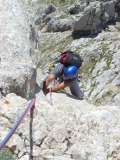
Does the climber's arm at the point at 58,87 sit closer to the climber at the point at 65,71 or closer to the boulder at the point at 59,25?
the climber at the point at 65,71

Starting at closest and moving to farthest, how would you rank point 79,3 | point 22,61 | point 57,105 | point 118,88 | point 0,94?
point 57,105
point 0,94
point 22,61
point 118,88
point 79,3

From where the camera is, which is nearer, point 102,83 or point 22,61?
point 22,61

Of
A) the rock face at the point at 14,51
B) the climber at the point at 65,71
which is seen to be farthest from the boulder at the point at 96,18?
the climber at the point at 65,71

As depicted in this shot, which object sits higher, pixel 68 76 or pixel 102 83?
pixel 68 76

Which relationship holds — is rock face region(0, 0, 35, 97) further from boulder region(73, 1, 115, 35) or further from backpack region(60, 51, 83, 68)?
boulder region(73, 1, 115, 35)

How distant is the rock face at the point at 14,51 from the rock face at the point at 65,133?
8.29ft

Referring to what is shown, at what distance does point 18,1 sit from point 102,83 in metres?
45.8

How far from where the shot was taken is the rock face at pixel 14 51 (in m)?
15.9

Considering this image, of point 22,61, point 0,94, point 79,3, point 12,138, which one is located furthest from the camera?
point 79,3

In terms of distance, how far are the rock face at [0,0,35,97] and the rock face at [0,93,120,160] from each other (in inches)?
99.5

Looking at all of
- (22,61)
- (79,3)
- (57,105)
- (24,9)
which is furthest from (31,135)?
(79,3)

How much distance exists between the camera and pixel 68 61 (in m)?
17.5

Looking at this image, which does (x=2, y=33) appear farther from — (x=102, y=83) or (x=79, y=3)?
(x=79, y=3)

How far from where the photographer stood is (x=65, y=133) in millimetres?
12383
